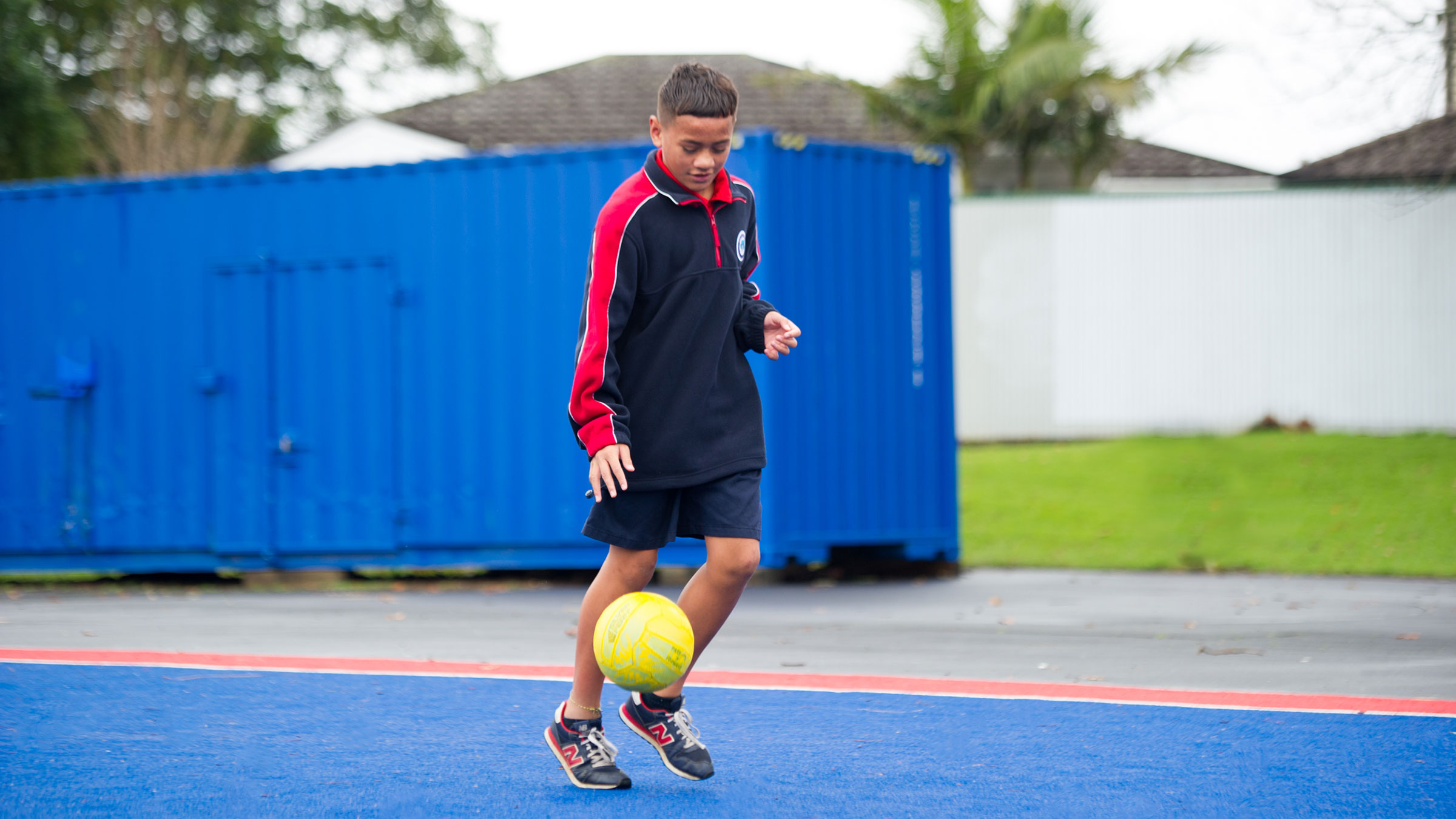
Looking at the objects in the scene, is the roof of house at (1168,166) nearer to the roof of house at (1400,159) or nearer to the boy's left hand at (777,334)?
the roof of house at (1400,159)

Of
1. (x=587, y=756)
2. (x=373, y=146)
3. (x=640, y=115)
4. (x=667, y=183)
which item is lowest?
(x=587, y=756)

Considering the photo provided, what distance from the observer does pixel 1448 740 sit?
4.20 m

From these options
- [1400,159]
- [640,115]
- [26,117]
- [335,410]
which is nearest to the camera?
[335,410]

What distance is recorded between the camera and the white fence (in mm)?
15516

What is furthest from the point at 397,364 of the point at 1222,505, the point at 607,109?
the point at 607,109

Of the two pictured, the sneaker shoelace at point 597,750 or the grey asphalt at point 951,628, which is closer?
the sneaker shoelace at point 597,750

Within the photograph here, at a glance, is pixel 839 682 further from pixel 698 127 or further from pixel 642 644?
pixel 698 127

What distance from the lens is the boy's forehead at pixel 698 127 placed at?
3.49m

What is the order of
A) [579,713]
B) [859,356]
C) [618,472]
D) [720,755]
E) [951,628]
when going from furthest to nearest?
[859,356] → [951,628] → [720,755] → [579,713] → [618,472]

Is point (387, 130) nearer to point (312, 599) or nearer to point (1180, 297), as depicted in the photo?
point (1180, 297)

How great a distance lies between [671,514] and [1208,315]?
1357 cm

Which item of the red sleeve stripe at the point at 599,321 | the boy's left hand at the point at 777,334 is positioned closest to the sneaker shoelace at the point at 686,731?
the red sleeve stripe at the point at 599,321

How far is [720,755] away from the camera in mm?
4105

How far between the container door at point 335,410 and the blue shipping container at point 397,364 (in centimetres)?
2
